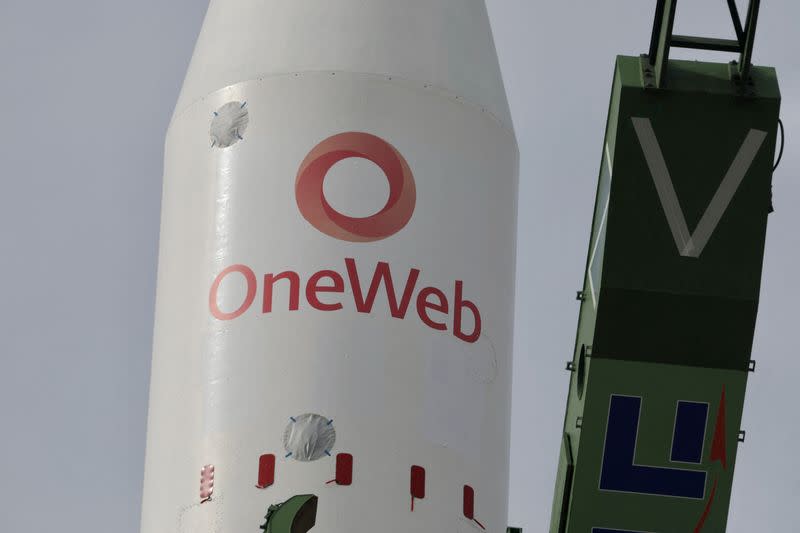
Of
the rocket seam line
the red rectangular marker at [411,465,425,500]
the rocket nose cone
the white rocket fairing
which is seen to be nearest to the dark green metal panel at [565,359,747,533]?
the white rocket fairing

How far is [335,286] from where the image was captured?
70.0ft

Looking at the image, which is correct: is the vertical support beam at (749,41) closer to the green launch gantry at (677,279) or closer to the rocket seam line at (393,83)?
the green launch gantry at (677,279)

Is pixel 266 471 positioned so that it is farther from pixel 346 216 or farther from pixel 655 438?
pixel 655 438

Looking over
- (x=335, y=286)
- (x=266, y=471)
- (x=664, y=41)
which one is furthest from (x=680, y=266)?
(x=266, y=471)

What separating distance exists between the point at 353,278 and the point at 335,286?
21 cm

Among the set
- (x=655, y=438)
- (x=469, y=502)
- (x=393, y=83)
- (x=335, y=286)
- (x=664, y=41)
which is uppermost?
(x=664, y=41)

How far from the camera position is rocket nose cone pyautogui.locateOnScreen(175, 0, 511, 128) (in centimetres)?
2305

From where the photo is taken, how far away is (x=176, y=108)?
23.9 metres

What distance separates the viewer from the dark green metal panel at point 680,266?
72.0ft

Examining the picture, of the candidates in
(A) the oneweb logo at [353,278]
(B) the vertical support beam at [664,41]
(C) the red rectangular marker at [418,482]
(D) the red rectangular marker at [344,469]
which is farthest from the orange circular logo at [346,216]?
(B) the vertical support beam at [664,41]

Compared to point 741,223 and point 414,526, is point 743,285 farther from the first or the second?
point 414,526

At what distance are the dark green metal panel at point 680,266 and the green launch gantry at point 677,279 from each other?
11 millimetres

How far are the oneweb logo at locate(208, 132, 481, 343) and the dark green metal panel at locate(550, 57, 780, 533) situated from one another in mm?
1625

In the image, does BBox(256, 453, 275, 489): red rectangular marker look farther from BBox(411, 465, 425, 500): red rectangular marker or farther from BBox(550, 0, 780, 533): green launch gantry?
BBox(550, 0, 780, 533): green launch gantry
